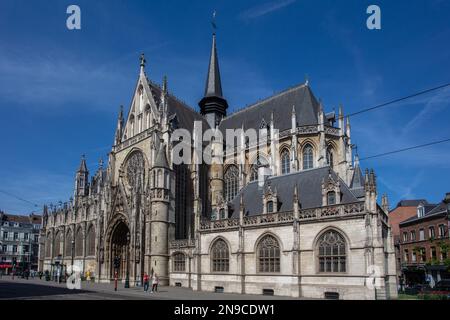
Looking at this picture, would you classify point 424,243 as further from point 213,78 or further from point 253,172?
point 213,78

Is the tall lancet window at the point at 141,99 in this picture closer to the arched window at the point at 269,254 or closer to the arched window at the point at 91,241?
the arched window at the point at 91,241

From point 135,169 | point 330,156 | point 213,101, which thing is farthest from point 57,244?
point 330,156

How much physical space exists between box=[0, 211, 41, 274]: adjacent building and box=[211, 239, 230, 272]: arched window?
6336 cm

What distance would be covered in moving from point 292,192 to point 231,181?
58.6 ft

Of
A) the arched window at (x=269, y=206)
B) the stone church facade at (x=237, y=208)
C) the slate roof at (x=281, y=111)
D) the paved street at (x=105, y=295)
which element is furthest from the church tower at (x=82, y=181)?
the arched window at (x=269, y=206)

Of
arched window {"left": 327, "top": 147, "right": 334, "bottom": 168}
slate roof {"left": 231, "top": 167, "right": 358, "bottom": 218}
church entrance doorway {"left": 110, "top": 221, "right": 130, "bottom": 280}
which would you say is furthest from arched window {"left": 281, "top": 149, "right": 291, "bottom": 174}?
church entrance doorway {"left": 110, "top": 221, "right": 130, "bottom": 280}

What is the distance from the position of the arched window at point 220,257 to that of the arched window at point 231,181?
14.6 metres

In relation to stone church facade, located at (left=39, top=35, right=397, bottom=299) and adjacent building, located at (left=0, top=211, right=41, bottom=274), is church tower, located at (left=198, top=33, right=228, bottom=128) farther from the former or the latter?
adjacent building, located at (left=0, top=211, right=41, bottom=274)

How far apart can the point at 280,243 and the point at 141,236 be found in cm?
1621

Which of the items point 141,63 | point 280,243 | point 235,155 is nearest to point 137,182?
point 235,155

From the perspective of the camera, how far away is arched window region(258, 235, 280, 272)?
26391 millimetres

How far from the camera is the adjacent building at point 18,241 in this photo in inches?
3199

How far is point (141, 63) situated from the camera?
157ft

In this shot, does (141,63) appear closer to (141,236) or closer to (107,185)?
(107,185)
